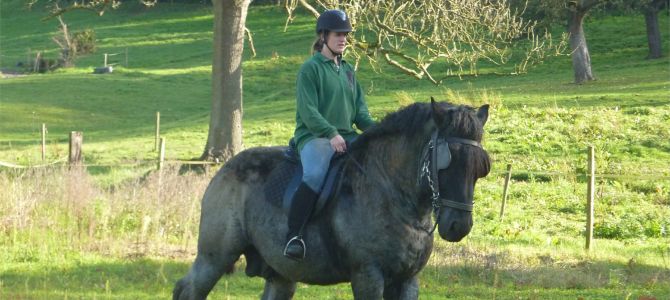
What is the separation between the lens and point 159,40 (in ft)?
236

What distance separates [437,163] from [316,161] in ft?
3.71

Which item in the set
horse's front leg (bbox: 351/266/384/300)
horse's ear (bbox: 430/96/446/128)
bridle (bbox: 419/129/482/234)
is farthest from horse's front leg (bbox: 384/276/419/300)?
horse's ear (bbox: 430/96/446/128)

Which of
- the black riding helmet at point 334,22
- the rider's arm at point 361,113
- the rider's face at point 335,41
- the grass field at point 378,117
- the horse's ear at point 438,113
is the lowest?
the grass field at point 378,117

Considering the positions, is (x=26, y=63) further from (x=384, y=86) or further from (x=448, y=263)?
(x=448, y=263)

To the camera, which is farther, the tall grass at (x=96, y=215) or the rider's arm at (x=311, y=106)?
the tall grass at (x=96, y=215)

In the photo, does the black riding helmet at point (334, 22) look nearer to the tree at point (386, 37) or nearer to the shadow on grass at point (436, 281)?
the shadow on grass at point (436, 281)

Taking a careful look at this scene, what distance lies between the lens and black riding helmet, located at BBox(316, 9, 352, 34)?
26.0ft

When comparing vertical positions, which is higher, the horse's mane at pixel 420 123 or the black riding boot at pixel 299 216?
the horse's mane at pixel 420 123

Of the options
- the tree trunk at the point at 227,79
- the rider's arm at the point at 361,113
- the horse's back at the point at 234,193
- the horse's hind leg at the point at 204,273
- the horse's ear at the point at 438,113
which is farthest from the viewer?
the tree trunk at the point at 227,79

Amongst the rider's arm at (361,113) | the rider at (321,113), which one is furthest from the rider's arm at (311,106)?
the rider's arm at (361,113)

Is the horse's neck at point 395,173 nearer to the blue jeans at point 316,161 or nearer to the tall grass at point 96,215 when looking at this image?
the blue jeans at point 316,161

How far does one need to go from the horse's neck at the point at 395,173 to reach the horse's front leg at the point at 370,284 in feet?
1.60

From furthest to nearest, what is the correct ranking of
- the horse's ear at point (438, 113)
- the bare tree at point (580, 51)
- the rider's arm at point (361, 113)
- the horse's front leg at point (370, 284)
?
the bare tree at point (580, 51) < the rider's arm at point (361, 113) < the horse's front leg at point (370, 284) < the horse's ear at point (438, 113)

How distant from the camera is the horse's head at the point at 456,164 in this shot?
22.9 ft
